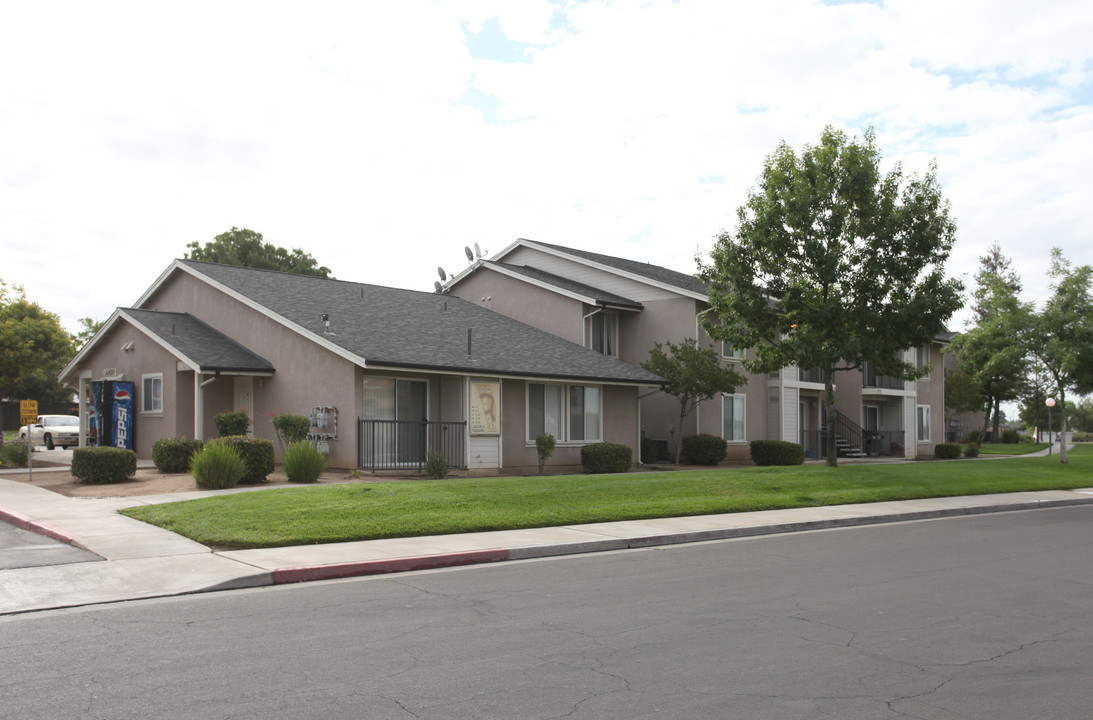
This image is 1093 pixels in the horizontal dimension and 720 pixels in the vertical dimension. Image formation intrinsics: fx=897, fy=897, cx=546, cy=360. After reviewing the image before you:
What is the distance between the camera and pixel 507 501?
50.9ft

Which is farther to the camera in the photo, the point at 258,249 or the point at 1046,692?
the point at 258,249

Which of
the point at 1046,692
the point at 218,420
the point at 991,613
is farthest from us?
the point at 218,420

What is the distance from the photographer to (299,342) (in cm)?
2280

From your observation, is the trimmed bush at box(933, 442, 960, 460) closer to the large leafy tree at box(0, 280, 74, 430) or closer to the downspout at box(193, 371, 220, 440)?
the downspout at box(193, 371, 220, 440)

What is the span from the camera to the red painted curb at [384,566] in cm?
973

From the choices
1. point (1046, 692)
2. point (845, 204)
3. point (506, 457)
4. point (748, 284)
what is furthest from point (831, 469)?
point (1046, 692)

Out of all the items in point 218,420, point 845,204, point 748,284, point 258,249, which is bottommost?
point 218,420

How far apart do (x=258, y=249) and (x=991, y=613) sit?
59.6 meters

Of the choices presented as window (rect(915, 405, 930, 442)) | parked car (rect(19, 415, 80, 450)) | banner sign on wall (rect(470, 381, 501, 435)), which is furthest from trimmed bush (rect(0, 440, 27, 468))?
window (rect(915, 405, 930, 442))

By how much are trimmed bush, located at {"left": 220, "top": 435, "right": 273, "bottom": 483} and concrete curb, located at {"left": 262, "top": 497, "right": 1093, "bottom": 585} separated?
8367 millimetres

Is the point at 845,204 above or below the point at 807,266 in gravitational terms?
above

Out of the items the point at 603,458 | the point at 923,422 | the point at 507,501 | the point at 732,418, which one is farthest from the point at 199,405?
the point at 923,422

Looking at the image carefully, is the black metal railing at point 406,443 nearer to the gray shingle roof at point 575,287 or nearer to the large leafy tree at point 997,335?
the gray shingle roof at point 575,287

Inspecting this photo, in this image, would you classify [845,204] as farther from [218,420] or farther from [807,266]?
[218,420]
